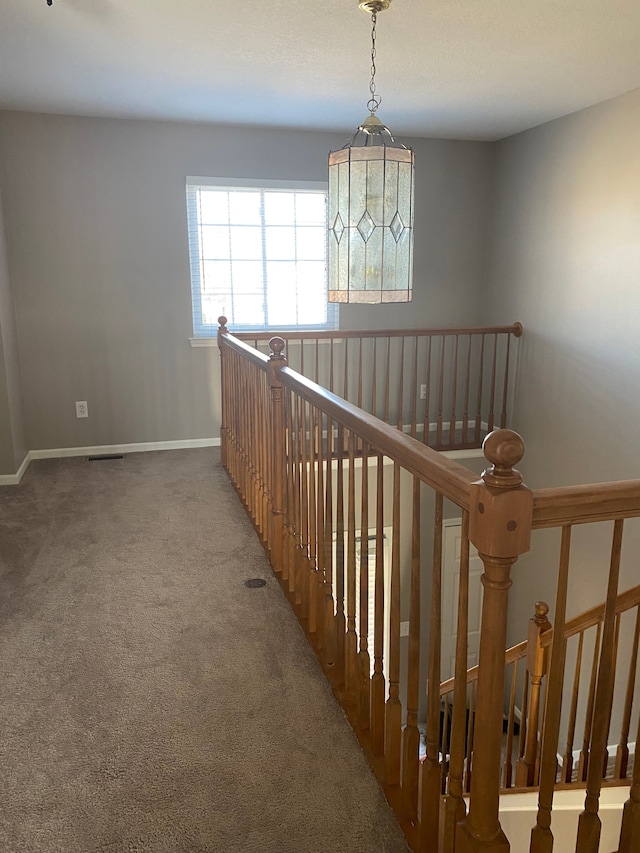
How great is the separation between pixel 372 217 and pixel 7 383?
2.78 metres

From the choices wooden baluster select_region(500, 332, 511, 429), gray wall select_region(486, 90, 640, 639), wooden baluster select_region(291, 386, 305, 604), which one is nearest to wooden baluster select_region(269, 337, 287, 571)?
wooden baluster select_region(291, 386, 305, 604)

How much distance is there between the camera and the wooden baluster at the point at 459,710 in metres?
1.16

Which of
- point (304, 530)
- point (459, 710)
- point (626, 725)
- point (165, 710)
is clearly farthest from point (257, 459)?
point (459, 710)

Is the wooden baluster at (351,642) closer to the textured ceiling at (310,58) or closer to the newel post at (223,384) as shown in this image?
the textured ceiling at (310,58)

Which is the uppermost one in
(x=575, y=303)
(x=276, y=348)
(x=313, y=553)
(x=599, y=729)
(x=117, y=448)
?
(x=575, y=303)

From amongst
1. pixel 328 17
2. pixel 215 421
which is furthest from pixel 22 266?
pixel 328 17

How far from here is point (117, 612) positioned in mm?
2520

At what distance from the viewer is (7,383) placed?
13.8 ft

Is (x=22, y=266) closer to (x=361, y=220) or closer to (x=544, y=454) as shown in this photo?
(x=361, y=220)

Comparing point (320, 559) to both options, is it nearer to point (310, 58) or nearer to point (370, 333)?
point (310, 58)

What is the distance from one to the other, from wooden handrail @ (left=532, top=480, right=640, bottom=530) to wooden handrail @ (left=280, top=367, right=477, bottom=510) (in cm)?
12

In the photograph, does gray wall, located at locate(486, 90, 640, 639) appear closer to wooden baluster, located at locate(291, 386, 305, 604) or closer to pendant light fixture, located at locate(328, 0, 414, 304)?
pendant light fixture, located at locate(328, 0, 414, 304)

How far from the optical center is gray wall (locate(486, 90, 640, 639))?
4152mm

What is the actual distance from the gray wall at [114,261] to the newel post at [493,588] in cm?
420
